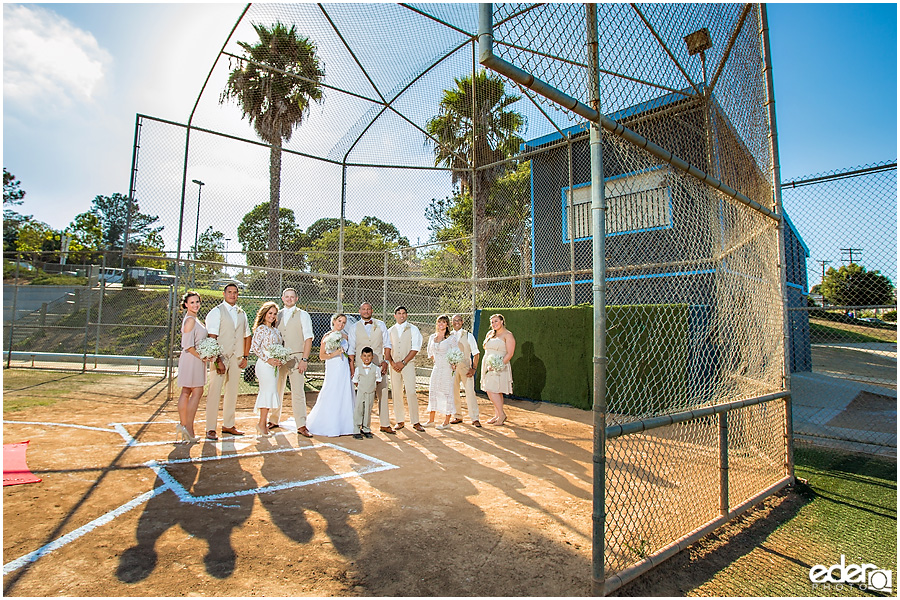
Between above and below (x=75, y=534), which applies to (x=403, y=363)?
above

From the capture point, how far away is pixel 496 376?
7.88 meters

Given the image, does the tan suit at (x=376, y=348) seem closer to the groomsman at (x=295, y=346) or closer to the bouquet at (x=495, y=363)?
the groomsman at (x=295, y=346)

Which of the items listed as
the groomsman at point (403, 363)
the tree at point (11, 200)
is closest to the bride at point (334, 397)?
the groomsman at point (403, 363)

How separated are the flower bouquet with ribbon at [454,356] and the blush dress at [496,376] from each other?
0.60 meters

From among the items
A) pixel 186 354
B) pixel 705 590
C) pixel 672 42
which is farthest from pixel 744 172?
pixel 186 354

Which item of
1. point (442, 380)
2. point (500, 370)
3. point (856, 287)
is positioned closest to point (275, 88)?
point (442, 380)

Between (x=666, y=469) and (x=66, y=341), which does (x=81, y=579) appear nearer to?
(x=666, y=469)

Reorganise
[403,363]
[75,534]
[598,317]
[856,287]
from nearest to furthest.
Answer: [598,317] → [75,534] → [856,287] → [403,363]

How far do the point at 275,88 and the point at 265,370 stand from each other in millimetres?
9679

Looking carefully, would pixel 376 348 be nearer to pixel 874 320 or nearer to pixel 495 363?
pixel 495 363

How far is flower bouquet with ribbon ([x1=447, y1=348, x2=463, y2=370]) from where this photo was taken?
766 cm

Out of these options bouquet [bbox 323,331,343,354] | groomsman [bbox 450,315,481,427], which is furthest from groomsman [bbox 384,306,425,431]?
bouquet [bbox 323,331,343,354]

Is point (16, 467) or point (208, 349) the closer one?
point (16, 467)

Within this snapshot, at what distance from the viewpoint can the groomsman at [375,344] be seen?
694 centimetres
